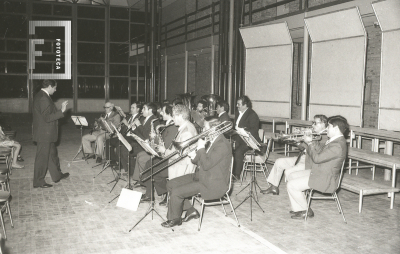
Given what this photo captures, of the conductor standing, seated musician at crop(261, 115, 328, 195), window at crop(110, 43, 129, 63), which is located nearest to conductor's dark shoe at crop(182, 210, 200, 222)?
seated musician at crop(261, 115, 328, 195)

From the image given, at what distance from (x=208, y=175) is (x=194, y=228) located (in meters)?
0.81

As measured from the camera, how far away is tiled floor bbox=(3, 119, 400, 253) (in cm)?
459

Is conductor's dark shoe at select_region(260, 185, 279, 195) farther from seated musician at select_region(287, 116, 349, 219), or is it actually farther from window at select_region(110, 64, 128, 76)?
window at select_region(110, 64, 128, 76)

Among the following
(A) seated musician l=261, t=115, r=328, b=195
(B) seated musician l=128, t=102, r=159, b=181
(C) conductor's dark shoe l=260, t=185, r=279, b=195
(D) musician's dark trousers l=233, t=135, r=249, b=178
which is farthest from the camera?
(D) musician's dark trousers l=233, t=135, r=249, b=178

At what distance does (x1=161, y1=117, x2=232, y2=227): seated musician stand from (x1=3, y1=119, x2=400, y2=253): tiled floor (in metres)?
0.38

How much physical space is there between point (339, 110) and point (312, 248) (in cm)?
523

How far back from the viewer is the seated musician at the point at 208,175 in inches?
194

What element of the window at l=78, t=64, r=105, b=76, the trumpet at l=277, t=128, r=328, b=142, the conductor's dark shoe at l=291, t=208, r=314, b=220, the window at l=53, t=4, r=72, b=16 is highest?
the window at l=53, t=4, r=72, b=16

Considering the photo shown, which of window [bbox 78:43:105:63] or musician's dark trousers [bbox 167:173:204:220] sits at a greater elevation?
window [bbox 78:43:105:63]

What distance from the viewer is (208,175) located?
5012mm

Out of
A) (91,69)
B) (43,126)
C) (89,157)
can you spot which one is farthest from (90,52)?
(43,126)

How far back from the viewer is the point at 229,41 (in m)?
11.7

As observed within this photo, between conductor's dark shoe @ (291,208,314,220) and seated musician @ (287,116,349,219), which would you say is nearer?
seated musician @ (287,116,349,219)

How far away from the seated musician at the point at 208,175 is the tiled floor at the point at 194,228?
38 centimetres
